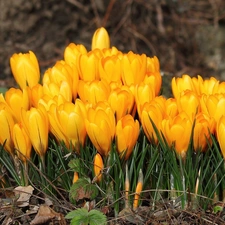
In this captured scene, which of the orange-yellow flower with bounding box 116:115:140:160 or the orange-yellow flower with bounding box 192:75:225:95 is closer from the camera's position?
the orange-yellow flower with bounding box 116:115:140:160

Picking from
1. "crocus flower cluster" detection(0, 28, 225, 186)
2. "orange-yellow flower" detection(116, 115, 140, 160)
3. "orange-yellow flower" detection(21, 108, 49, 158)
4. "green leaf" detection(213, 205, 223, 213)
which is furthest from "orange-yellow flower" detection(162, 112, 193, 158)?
"orange-yellow flower" detection(21, 108, 49, 158)

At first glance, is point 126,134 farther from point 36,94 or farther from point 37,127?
point 36,94

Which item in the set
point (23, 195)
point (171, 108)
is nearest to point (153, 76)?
point (171, 108)

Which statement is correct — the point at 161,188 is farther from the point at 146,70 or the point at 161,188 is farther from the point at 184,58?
the point at 184,58

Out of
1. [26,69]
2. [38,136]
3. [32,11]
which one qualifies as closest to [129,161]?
[38,136]

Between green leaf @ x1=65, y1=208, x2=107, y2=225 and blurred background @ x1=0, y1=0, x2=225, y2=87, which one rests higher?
blurred background @ x1=0, y1=0, x2=225, y2=87

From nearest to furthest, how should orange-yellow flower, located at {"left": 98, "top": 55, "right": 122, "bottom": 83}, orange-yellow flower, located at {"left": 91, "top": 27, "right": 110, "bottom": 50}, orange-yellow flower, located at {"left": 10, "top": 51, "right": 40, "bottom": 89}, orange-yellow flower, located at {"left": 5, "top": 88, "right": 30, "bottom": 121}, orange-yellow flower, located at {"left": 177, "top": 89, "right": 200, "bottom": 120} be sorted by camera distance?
orange-yellow flower, located at {"left": 177, "top": 89, "right": 200, "bottom": 120}
orange-yellow flower, located at {"left": 5, "top": 88, "right": 30, "bottom": 121}
orange-yellow flower, located at {"left": 98, "top": 55, "right": 122, "bottom": 83}
orange-yellow flower, located at {"left": 10, "top": 51, "right": 40, "bottom": 89}
orange-yellow flower, located at {"left": 91, "top": 27, "right": 110, "bottom": 50}

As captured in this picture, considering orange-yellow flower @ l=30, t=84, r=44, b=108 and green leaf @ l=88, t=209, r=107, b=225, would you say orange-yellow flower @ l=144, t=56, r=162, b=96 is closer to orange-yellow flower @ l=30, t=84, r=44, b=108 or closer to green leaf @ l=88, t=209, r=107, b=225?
orange-yellow flower @ l=30, t=84, r=44, b=108
